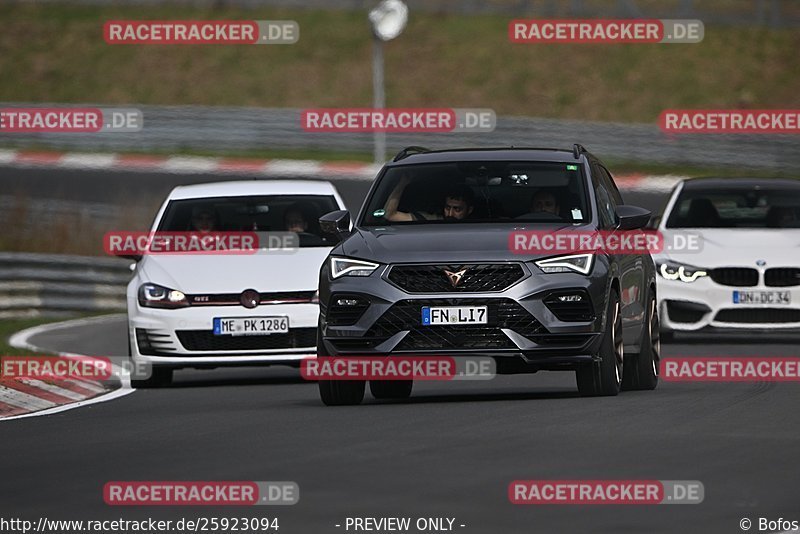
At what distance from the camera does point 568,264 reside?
1217 centimetres

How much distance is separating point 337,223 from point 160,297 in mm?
2457

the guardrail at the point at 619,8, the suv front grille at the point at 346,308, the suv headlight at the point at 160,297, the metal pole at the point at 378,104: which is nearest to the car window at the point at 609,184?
the suv front grille at the point at 346,308

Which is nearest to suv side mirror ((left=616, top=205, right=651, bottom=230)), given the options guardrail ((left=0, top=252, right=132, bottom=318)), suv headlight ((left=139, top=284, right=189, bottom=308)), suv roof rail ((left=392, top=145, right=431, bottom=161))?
suv roof rail ((left=392, top=145, right=431, bottom=161))

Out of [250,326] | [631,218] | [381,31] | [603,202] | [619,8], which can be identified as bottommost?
[250,326]

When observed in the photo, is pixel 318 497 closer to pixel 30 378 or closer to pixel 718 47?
pixel 30 378

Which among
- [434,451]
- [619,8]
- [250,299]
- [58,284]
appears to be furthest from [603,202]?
[619,8]

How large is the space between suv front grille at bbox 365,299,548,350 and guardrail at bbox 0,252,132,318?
11752mm

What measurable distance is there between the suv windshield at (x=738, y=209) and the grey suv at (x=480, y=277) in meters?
6.08

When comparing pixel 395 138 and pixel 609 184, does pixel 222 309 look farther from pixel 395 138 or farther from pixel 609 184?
pixel 395 138

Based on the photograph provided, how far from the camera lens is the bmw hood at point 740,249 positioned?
1831 cm

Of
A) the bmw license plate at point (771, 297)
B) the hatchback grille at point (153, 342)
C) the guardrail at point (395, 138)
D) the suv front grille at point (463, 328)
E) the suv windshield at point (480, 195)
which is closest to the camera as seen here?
the suv front grille at point (463, 328)

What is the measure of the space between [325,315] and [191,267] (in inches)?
114

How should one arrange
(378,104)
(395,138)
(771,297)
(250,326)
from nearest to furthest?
(250,326)
(771,297)
(378,104)
(395,138)

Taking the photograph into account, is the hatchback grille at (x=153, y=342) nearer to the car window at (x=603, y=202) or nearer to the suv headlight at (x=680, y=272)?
the car window at (x=603, y=202)
